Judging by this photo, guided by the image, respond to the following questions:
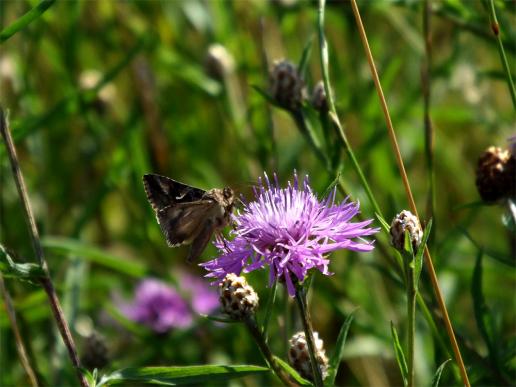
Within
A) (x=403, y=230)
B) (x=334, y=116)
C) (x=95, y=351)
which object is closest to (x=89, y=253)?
(x=95, y=351)

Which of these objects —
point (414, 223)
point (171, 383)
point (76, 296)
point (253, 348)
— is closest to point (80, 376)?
point (171, 383)

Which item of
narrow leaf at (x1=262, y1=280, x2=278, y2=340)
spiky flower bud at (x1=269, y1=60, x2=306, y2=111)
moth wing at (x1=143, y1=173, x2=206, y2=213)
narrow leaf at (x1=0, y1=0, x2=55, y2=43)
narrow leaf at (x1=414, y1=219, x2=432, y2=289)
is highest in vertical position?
narrow leaf at (x1=0, y1=0, x2=55, y2=43)

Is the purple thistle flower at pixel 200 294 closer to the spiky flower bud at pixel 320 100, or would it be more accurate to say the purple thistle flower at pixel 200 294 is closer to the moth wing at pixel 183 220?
the spiky flower bud at pixel 320 100

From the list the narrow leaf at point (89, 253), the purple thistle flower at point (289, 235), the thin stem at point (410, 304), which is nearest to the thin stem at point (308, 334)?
the purple thistle flower at point (289, 235)

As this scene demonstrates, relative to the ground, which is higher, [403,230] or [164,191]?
[164,191]

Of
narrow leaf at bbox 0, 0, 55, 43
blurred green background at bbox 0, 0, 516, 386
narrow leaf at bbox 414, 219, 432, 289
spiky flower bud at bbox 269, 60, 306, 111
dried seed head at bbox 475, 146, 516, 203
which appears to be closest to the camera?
narrow leaf at bbox 414, 219, 432, 289

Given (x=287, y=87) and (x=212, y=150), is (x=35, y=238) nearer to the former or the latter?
(x=287, y=87)

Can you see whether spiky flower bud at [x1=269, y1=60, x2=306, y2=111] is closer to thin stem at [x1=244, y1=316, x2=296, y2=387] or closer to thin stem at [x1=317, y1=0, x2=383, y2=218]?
thin stem at [x1=317, y1=0, x2=383, y2=218]

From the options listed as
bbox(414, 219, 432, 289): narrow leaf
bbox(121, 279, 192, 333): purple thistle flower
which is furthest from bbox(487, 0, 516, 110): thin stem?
bbox(121, 279, 192, 333): purple thistle flower
